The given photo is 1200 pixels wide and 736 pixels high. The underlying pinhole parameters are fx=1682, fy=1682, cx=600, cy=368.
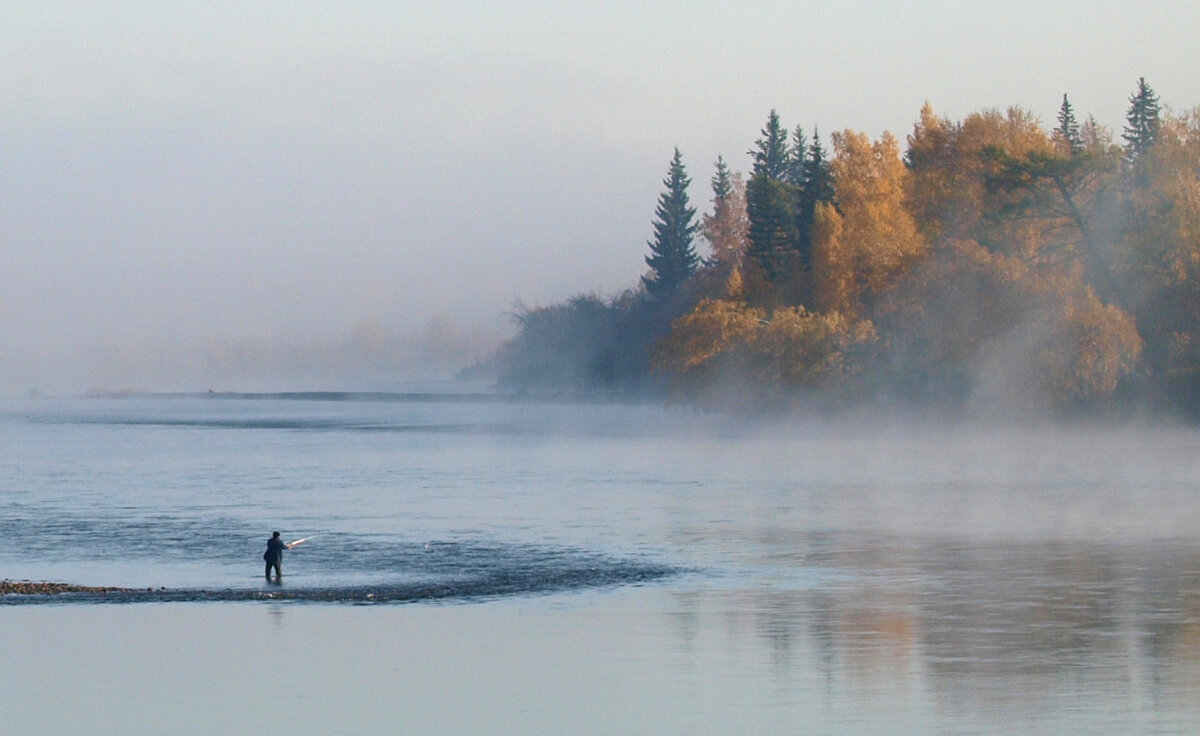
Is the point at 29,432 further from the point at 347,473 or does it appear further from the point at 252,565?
the point at 252,565

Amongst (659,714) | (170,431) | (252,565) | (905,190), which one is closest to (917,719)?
(659,714)

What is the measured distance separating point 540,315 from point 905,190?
8985 centimetres

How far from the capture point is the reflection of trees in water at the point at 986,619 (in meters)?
20.8

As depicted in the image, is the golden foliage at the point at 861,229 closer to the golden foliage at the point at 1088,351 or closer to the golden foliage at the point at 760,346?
the golden foliage at the point at 760,346

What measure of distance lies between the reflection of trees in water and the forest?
141 ft

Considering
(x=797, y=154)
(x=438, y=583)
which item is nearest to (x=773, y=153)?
(x=797, y=154)

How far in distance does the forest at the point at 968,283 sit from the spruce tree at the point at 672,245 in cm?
3637

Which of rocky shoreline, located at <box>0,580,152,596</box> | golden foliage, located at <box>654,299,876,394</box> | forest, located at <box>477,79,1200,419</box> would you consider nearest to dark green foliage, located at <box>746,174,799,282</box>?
forest, located at <box>477,79,1200,419</box>

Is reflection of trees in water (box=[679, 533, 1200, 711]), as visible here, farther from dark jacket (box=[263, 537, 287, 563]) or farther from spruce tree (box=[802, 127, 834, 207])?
spruce tree (box=[802, 127, 834, 207])

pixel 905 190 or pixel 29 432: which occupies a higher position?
pixel 905 190

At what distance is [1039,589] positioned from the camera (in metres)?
29.4

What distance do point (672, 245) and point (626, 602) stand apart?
131 metres

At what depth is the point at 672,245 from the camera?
158875mm

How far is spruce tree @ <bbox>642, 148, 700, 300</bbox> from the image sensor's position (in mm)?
156750
